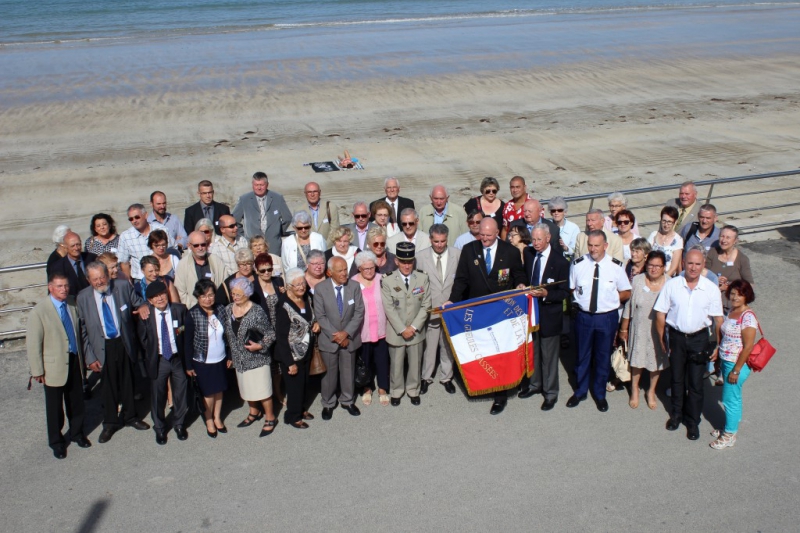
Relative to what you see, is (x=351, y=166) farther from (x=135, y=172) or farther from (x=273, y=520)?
(x=273, y=520)

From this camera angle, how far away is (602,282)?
7.20 meters

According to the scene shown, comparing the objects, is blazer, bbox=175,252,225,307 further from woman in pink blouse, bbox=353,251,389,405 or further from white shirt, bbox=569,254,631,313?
white shirt, bbox=569,254,631,313

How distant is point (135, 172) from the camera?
55.9ft

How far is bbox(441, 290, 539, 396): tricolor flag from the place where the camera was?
743 cm

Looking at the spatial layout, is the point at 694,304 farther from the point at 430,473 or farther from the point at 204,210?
the point at 204,210

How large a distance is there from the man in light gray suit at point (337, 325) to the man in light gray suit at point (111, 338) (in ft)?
5.56

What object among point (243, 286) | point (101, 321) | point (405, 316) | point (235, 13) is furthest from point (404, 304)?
point (235, 13)

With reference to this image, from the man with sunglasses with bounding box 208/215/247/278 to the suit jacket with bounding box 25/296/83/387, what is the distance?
6.14 ft

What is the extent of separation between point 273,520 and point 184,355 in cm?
191

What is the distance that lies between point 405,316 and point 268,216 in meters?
3.17

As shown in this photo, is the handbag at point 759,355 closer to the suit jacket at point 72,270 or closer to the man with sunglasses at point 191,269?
the man with sunglasses at point 191,269

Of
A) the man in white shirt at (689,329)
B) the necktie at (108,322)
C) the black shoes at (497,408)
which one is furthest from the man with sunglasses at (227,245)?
the man in white shirt at (689,329)

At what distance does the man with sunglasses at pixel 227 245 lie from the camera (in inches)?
320

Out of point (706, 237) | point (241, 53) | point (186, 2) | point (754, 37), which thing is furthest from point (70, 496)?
point (186, 2)
